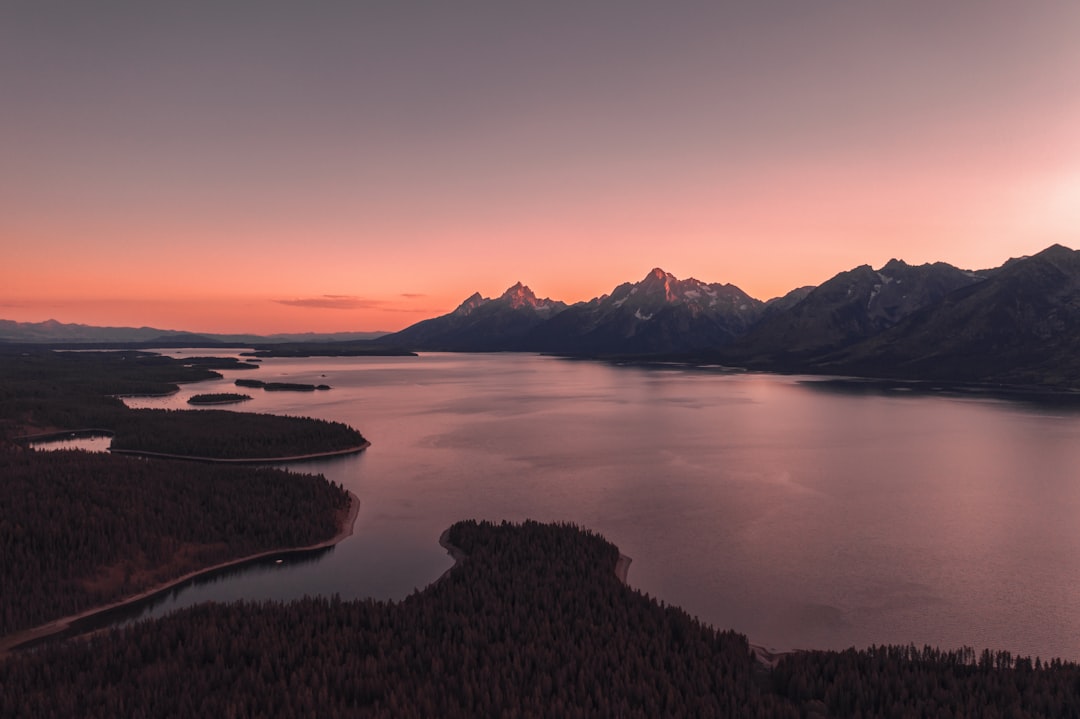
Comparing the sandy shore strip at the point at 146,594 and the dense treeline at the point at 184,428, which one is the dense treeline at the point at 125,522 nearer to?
the sandy shore strip at the point at 146,594

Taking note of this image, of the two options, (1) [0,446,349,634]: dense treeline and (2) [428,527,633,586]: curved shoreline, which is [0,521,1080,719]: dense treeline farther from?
(1) [0,446,349,634]: dense treeline

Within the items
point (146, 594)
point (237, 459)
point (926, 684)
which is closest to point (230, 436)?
point (237, 459)

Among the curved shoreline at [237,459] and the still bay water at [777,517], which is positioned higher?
the still bay water at [777,517]

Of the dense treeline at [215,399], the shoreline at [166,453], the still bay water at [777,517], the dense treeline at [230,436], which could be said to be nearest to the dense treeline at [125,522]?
the still bay water at [777,517]

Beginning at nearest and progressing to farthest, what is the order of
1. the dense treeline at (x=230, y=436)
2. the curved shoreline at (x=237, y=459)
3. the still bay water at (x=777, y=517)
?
the still bay water at (x=777, y=517) < the curved shoreline at (x=237, y=459) < the dense treeline at (x=230, y=436)

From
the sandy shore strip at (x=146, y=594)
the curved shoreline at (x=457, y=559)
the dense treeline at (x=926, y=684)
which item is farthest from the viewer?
the curved shoreline at (x=457, y=559)

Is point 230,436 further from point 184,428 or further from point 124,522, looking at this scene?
point 124,522

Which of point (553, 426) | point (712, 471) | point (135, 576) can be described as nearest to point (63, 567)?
point (135, 576)
